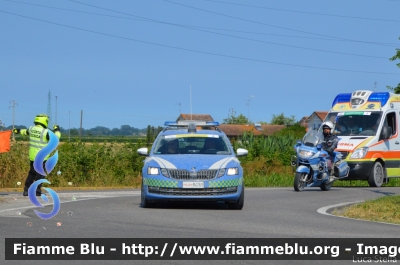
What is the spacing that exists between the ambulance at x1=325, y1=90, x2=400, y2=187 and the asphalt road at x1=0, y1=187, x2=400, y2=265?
717cm

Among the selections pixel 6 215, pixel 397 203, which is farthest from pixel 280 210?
pixel 6 215

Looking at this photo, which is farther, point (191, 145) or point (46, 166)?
point (191, 145)

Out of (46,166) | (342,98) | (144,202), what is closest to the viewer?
(46,166)

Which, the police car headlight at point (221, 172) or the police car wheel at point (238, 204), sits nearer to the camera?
the police car headlight at point (221, 172)

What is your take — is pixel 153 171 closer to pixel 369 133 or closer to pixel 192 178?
pixel 192 178

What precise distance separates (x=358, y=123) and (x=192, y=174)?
12390 mm

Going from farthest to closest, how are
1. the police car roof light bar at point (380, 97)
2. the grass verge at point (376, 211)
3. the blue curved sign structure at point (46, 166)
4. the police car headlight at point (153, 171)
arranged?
the police car roof light bar at point (380, 97) → the police car headlight at point (153, 171) → the grass verge at point (376, 211) → the blue curved sign structure at point (46, 166)

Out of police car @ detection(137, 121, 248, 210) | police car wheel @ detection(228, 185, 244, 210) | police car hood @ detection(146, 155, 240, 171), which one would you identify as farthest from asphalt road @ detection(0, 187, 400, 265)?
police car hood @ detection(146, 155, 240, 171)

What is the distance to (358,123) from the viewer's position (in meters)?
26.4

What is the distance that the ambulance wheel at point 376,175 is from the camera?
25.8m

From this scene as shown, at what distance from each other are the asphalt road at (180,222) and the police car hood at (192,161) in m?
0.86

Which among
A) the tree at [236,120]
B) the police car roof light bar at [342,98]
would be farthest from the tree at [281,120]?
the police car roof light bar at [342,98]

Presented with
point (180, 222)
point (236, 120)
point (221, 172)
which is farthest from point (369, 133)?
point (236, 120)

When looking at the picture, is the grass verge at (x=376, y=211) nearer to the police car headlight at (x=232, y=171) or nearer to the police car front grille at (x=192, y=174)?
the police car headlight at (x=232, y=171)
